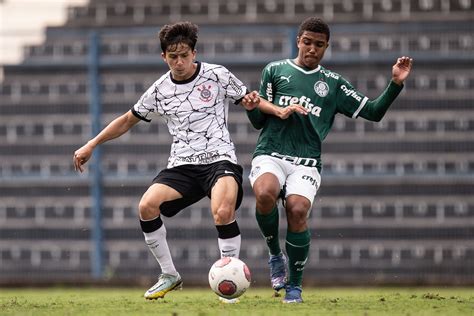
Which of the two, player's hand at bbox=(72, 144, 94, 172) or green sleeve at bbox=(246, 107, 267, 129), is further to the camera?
green sleeve at bbox=(246, 107, 267, 129)

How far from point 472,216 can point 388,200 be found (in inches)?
78.4

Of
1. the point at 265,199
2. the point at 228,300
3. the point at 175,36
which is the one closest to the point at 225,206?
the point at 265,199

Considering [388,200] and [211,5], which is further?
[211,5]

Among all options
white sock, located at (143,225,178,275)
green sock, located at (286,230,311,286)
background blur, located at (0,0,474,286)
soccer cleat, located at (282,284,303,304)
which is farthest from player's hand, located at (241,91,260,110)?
background blur, located at (0,0,474,286)

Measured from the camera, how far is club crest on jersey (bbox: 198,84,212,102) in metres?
9.03

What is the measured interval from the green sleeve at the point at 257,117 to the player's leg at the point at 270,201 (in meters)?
0.24

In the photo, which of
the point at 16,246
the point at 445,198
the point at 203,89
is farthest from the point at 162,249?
the point at 16,246

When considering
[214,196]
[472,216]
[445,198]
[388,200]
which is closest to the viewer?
[214,196]

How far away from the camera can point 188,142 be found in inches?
355

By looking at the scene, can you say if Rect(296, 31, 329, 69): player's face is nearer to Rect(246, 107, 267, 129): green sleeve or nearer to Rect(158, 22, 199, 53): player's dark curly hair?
Rect(246, 107, 267, 129): green sleeve

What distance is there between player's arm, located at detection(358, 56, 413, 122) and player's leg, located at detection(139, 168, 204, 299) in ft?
4.30

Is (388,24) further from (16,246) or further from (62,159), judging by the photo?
(16,246)

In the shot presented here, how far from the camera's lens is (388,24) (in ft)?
50.3

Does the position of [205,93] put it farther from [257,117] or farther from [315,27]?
[315,27]
